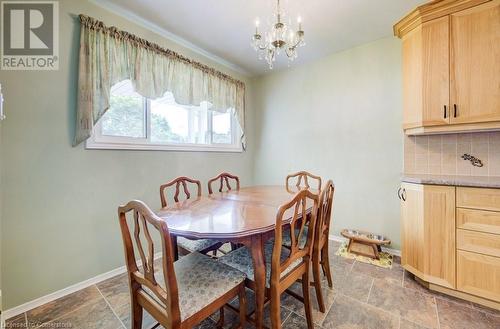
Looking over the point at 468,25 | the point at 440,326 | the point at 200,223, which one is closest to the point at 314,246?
the point at 200,223

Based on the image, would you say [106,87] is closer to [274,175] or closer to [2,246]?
[2,246]

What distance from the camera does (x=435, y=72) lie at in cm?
188

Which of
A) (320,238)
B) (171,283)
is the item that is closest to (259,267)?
(171,283)

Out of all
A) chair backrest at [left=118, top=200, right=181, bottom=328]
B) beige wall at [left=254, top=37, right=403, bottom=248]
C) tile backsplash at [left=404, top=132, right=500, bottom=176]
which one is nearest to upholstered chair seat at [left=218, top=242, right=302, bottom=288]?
chair backrest at [left=118, top=200, right=181, bottom=328]

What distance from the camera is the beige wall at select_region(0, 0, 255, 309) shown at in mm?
1562

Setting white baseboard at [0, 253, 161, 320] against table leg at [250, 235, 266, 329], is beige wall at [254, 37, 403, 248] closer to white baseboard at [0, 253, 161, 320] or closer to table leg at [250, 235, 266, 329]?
table leg at [250, 235, 266, 329]

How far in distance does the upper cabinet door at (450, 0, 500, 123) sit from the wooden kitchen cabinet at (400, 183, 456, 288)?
0.68m

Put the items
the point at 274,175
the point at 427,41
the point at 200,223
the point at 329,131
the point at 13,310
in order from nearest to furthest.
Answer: the point at 200,223 → the point at 13,310 → the point at 427,41 → the point at 329,131 → the point at 274,175

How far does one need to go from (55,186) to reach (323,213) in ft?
7.00

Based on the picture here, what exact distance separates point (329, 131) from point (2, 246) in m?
3.38

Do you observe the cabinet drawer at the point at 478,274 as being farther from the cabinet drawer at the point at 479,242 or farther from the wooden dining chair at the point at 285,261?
the wooden dining chair at the point at 285,261

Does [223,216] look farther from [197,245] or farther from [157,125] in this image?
[157,125]

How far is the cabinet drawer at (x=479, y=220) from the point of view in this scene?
61.1 inches

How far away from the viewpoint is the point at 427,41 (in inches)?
74.7
